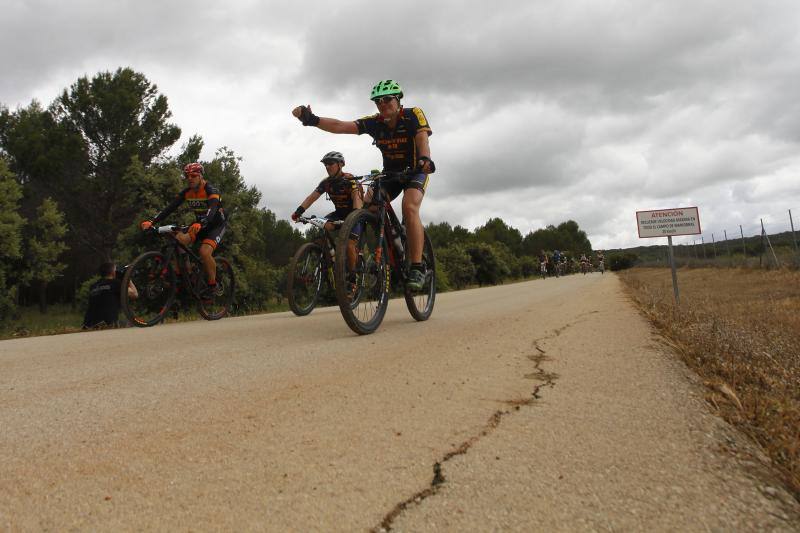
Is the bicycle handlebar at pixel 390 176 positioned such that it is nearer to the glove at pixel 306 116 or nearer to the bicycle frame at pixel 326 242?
the glove at pixel 306 116

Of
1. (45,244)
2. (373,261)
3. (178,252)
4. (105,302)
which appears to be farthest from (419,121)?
(45,244)

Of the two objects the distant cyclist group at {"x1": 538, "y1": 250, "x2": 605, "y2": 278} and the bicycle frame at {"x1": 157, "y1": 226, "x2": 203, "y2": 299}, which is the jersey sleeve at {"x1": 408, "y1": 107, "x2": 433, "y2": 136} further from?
the distant cyclist group at {"x1": 538, "y1": 250, "x2": 605, "y2": 278}

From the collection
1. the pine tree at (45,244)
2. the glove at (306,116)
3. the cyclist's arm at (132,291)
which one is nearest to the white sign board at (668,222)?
the glove at (306,116)

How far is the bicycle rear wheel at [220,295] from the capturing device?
7.48 m

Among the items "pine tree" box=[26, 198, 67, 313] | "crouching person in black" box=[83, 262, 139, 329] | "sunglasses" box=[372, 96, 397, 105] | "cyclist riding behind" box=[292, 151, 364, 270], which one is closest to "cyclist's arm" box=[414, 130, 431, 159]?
"sunglasses" box=[372, 96, 397, 105]

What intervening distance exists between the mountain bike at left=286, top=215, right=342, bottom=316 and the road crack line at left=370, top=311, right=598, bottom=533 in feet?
13.6

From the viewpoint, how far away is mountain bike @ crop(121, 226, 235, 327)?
6.54 meters

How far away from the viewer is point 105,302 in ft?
23.5

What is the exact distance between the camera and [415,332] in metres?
4.36

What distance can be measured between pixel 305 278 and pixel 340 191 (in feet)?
4.37

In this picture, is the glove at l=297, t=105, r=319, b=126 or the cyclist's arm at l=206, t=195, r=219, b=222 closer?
the glove at l=297, t=105, r=319, b=126

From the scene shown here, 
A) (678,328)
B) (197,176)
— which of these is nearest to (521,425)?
(678,328)

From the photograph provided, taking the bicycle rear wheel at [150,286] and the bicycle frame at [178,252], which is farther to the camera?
the bicycle frame at [178,252]

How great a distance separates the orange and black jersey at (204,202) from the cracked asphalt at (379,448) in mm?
4231
